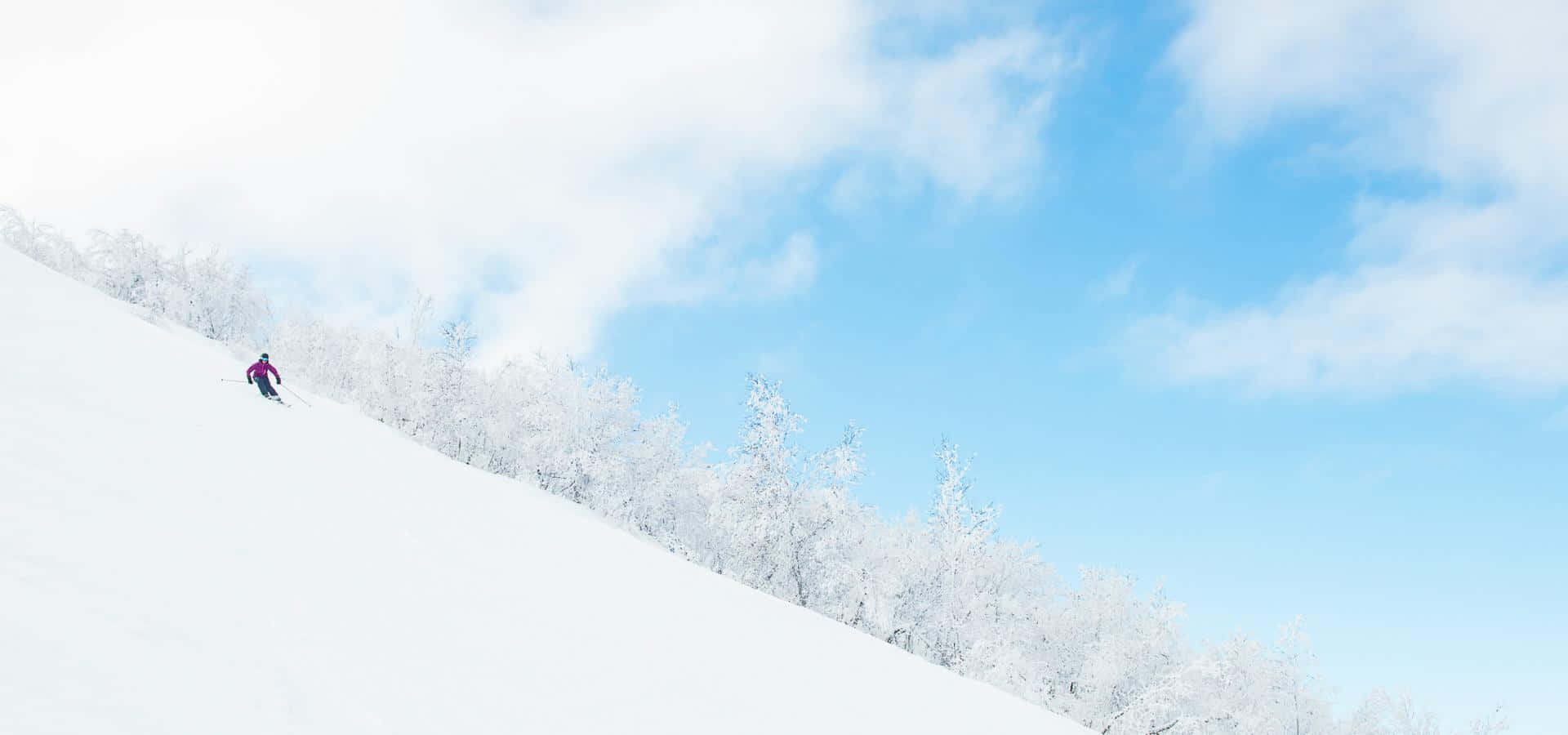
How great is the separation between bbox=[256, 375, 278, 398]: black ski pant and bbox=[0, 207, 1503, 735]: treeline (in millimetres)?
20927

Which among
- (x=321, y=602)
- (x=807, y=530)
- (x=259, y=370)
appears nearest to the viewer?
(x=321, y=602)

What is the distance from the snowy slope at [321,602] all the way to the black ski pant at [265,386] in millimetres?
936

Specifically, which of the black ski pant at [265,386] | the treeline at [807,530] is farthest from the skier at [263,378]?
the treeline at [807,530]

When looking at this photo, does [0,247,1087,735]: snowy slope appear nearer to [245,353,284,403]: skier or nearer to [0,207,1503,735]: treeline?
[245,353,284,403]: skier

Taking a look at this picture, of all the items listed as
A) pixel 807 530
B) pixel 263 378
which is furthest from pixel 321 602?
pixel 807 530

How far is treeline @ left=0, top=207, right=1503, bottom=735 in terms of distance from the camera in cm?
3662

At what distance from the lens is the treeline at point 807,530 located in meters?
36.6

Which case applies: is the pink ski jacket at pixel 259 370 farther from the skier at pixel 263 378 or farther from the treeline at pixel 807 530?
the treeline at pixel 807 530

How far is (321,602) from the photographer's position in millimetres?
9016

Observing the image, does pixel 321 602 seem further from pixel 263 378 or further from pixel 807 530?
pixel 807 530

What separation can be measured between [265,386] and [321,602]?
13.3 m

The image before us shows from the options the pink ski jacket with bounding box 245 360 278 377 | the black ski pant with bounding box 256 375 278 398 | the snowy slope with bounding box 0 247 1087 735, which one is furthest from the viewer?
the black ski pant with bounding box 256 375 278 398

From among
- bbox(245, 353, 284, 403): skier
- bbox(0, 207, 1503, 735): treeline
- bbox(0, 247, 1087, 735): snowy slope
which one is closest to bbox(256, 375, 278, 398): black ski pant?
bbox(245, 353, 284, 403): skier

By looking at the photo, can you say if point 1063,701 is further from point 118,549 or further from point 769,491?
point 118,549
